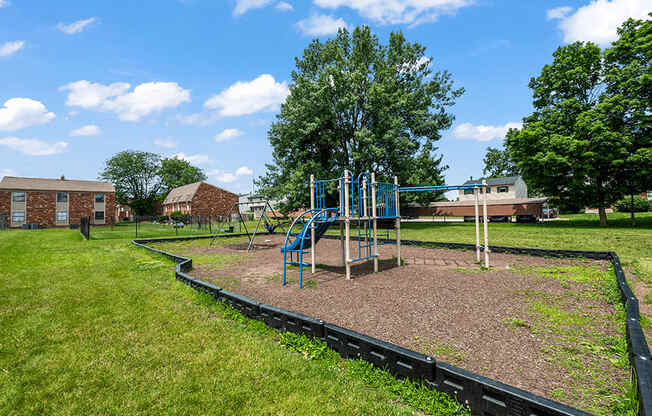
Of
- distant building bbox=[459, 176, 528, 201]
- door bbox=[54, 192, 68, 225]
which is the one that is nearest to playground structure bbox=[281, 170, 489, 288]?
distant building bbox=[459, 176, 528, 201]

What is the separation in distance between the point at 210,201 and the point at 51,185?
1995 centimetres

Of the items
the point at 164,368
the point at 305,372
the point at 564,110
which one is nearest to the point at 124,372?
the point at 164,368

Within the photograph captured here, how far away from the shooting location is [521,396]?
6.08 feet

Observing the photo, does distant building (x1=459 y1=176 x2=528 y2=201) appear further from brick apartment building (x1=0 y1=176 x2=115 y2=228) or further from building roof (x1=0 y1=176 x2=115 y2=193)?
building roof (x1=0 y1=176 x2=115 y2=193)

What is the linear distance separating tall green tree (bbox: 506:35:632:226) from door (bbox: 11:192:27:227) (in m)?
53.5

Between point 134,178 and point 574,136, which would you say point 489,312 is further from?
point 134,178

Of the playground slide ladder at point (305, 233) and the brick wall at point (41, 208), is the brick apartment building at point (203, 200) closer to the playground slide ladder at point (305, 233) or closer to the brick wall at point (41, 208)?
the brick wall at point (41, 208)

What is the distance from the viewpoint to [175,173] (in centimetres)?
6731

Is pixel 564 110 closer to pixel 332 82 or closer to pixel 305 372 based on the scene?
pixel 332 82

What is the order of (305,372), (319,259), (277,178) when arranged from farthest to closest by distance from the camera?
(277,178) < (319,259) < (305,372)

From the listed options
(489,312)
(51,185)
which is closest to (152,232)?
(489,312)

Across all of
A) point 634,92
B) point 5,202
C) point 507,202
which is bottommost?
point 507,202

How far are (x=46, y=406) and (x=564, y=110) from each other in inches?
1146

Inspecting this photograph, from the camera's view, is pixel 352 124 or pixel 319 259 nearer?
pixel 319 259
